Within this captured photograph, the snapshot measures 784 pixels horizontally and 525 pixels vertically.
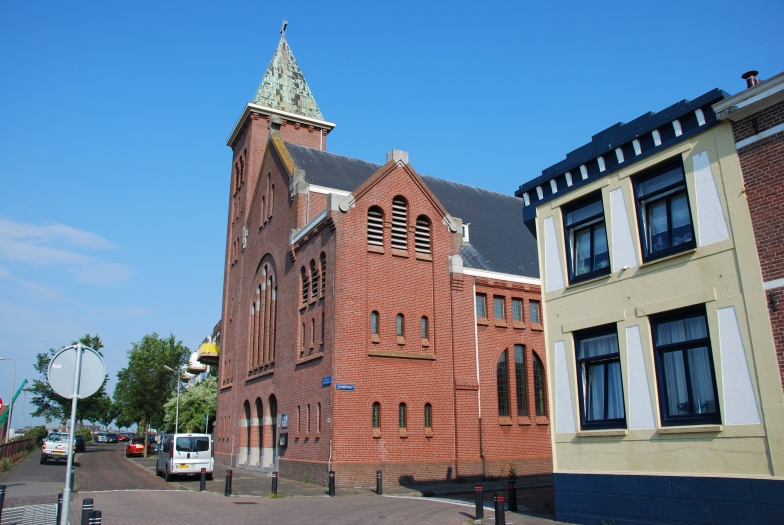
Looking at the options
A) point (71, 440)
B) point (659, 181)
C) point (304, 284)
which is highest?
point (304, 284)

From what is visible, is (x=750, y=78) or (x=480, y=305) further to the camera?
(x=480, y=305)

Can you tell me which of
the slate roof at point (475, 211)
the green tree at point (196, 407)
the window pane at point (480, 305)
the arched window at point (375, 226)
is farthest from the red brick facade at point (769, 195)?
the green tree at point (196, 407)

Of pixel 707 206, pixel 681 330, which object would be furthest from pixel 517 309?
pixel 707 206

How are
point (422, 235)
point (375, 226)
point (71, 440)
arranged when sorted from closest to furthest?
point (71, 440) → point (375, 226) → point (422, 235)

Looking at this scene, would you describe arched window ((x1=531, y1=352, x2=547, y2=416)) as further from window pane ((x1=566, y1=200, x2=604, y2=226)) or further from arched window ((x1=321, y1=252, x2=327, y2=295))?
window pane ((x1=566, y1=200, x2=604, y2=226))

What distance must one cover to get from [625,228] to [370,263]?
567 inches

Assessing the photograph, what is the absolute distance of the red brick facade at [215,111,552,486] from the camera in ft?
78.6

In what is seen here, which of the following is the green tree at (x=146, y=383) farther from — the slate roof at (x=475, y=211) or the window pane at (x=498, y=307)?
the window pane at (x=498, y=307)

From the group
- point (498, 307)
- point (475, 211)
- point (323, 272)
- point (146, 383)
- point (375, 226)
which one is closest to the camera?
point (323, 272)

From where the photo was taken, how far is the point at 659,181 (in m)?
12.2

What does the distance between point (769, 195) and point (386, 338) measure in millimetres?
17049

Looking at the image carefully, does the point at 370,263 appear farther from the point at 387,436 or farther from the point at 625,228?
the point at 625,228

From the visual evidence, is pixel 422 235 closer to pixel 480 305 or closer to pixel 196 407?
pixel 480 305

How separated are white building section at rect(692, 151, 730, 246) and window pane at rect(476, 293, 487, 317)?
1780cm
